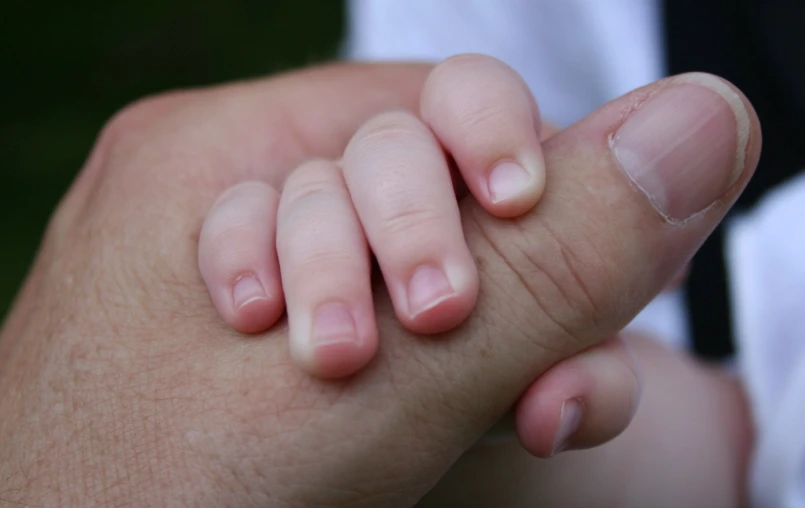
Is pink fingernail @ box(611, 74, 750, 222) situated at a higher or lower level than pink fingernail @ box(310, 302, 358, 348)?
higher

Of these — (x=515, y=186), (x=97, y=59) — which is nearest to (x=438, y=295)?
(x=515, y=186)

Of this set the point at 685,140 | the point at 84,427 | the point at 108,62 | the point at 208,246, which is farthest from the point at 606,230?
the point at 108,62

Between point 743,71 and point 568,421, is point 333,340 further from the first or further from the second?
point 743,71

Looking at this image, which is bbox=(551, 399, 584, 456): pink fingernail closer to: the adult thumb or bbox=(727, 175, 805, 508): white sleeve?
the adult thumb

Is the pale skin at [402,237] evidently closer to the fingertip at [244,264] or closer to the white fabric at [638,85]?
the fingertip at [244,264]

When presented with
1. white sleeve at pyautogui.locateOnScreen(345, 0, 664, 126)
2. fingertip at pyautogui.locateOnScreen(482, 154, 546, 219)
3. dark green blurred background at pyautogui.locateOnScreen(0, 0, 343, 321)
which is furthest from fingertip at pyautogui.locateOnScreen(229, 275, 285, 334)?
dark green blurred background at pyautogui.locateOnScreen(0, 0, 343, 321)
